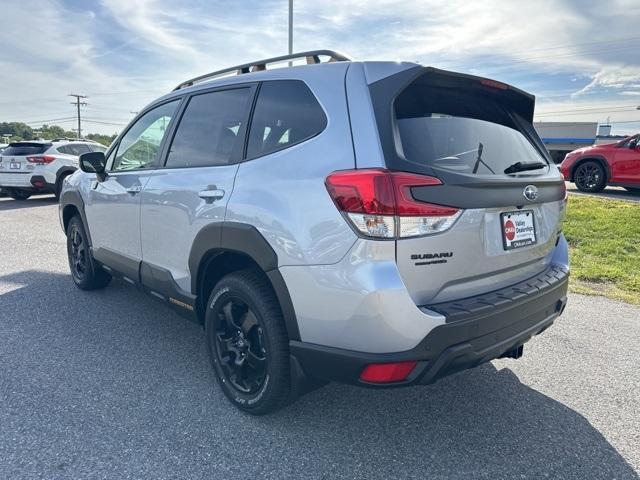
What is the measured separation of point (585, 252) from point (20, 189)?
13330 millimetres

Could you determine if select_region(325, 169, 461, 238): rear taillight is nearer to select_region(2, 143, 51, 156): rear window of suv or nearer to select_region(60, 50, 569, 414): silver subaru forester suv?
select_region(60, 50, 569, 414): silver subaru forester suv

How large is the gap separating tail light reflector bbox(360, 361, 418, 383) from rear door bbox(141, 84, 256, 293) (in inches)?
46.9

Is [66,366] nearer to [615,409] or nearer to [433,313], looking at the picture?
[433,313]

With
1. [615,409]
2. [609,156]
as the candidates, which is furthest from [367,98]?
[609,156]

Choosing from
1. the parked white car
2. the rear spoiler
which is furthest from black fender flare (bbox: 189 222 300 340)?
the parked white car

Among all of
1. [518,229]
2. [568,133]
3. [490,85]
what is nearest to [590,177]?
[490,85]

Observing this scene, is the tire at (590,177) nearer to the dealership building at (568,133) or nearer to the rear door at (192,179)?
the rear door at (192,179)

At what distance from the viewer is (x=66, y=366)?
Answer: 3168 mm

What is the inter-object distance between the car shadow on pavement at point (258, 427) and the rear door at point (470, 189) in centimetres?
85

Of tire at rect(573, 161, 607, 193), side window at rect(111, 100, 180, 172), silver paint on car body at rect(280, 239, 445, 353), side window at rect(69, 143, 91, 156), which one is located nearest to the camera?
silver paint on car body at rect(280, 239, 445, 353)

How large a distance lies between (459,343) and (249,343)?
116cm

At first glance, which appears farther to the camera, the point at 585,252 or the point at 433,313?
the point at 585,252

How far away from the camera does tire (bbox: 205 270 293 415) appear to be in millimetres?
2332

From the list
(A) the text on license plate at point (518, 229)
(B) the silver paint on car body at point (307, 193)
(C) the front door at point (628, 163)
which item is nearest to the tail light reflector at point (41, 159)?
(B) the silver paint on car body at point (307, 193)
